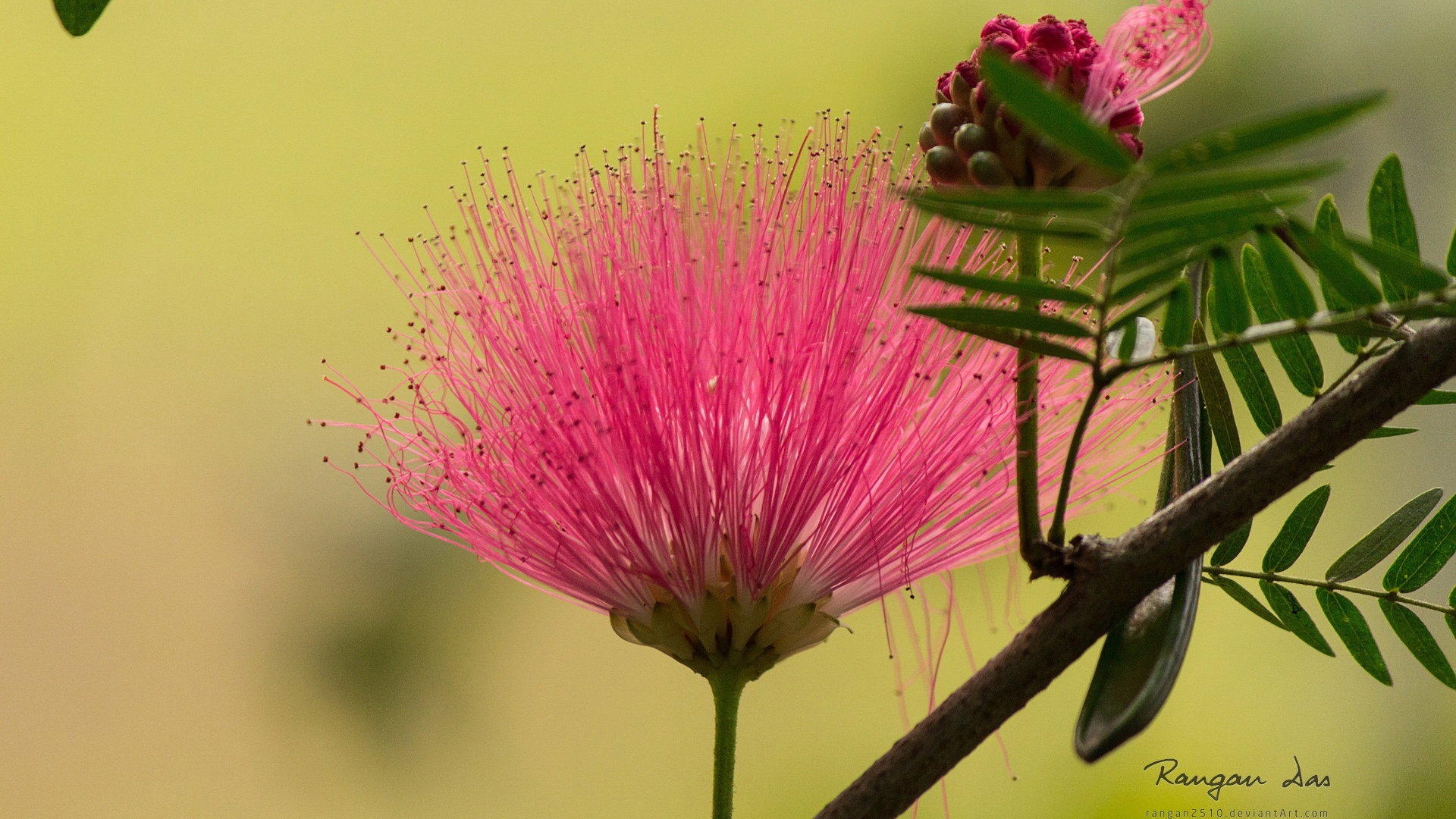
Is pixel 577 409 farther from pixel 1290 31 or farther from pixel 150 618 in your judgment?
pixel 1290 31

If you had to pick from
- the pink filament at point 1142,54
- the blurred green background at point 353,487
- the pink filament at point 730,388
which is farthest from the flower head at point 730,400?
the blurred green background at point 353,487

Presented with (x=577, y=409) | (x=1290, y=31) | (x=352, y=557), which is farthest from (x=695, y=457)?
(x=1290, y=31)

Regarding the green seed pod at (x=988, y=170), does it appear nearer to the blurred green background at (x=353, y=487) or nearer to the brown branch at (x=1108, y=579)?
the brown branch at (x=1108, y=579)

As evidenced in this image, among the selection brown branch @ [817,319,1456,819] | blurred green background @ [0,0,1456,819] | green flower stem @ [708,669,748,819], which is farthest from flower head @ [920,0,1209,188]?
blurred green background @ [0,0,1456,819]

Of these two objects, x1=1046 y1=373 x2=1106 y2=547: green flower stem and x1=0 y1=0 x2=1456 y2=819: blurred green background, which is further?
x1=0 y1=0 x2=1456 y2=819: blurred green background

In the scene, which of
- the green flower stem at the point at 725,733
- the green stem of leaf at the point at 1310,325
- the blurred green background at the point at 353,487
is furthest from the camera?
the blurred green background at the point at 353,487

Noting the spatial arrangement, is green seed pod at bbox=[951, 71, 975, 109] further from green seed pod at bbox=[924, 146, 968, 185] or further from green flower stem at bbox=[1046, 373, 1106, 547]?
green flower stem at bbox=[1046, 373, 1106, 547]
